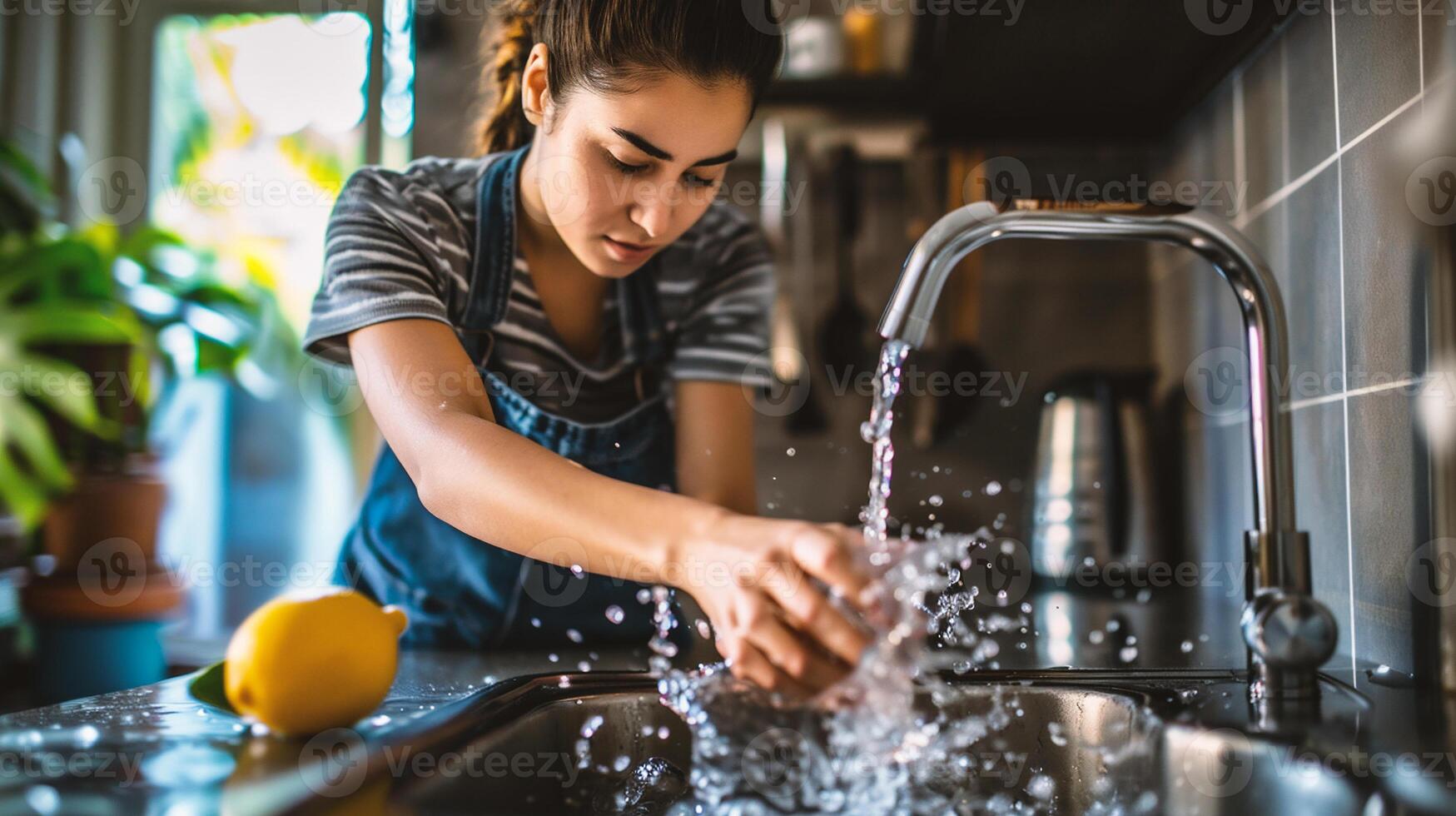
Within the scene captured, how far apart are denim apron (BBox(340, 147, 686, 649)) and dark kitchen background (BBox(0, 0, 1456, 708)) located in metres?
0.29

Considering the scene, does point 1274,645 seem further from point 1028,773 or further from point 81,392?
point 81,392

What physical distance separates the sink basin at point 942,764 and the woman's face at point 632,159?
37 cm

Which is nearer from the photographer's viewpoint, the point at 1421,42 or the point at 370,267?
the point at 1421,42

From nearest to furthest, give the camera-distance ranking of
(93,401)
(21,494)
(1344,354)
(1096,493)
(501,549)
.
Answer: (1344,354) → (501,549) → (1096,493) → (21,494) → (93,401)

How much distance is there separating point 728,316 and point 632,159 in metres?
0.29

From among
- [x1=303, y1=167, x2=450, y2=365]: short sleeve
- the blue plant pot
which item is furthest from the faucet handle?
the blue plant pot

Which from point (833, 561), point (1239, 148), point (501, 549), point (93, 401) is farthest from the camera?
point (93, 401)

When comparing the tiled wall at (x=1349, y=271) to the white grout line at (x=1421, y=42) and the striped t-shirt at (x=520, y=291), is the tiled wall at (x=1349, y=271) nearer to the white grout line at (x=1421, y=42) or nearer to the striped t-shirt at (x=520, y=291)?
the white grout line at (x=1421, y=42)

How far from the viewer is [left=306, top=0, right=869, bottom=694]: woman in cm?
61

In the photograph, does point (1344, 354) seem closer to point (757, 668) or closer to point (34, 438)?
point (757, 668)

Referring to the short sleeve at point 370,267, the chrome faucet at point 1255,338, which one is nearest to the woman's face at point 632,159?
the short sleeve at point 370,267

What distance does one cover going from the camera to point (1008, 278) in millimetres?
1781

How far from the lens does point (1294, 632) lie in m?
0.66

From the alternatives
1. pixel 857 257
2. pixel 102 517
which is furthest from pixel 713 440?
pixel 102 517
